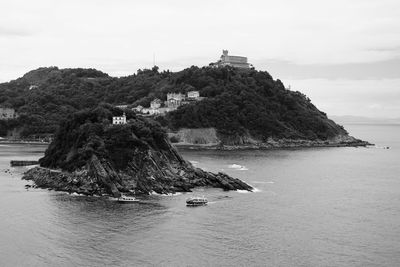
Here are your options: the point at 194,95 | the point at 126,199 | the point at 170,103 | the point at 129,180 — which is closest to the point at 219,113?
the point at 194,95

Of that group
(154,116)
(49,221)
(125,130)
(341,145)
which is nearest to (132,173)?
(125,130)

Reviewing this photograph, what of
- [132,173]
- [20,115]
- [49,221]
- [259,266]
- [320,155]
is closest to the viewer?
[259,266]

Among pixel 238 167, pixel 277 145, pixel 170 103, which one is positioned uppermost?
pixel 170 103

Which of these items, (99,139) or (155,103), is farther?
(155,103)

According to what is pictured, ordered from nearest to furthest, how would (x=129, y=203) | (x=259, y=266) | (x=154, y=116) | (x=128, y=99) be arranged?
1. (x=259, y=266)
2. (x=129, y=203)
3. (x=154, y=116)
4. (x=128, y=99)

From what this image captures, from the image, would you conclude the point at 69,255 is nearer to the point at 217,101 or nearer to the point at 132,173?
the point at 132,173

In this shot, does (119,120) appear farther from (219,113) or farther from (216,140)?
(219,113)

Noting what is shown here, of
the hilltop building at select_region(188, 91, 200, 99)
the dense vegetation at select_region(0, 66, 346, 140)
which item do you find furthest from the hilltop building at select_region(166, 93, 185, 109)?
the dense vegetation at select_region(0, 66, 346, 140)
